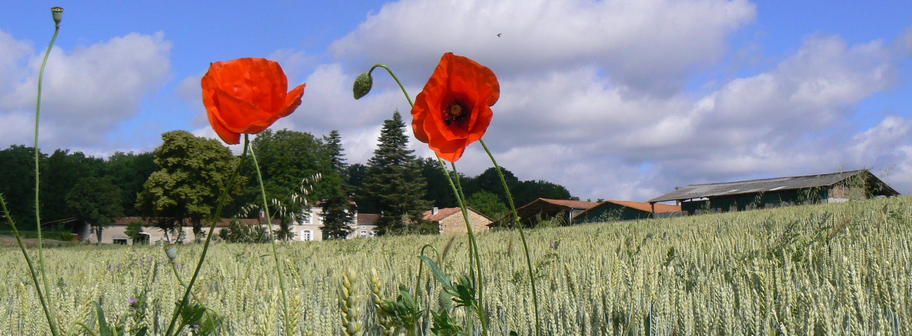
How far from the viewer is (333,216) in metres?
56.1

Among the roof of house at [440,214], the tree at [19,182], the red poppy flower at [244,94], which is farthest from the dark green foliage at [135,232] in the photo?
the roof of house at [440,214]

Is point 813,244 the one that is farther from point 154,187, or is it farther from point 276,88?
point 154,187

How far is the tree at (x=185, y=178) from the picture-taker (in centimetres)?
3947

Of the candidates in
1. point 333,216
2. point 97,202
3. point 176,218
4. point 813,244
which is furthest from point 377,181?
point 813,244

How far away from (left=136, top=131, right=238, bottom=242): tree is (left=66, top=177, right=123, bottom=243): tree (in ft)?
52.8

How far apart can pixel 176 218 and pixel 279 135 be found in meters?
9.00

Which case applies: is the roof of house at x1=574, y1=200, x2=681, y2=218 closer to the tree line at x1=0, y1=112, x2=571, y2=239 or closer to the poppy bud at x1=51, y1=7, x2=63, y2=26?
the tree line at x1=0, y1=112, x2=571, y2=239

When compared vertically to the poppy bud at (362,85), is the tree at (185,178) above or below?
above

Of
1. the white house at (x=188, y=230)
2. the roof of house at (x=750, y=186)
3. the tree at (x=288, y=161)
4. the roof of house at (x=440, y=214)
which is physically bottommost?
the white house at (x=188, y=230)

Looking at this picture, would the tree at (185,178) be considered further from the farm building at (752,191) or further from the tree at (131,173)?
the farm building at (752,191)

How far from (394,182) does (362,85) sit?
179 ft

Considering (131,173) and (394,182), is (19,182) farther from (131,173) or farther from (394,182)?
(394,182)

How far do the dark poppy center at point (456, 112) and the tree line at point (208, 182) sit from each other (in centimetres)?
1135

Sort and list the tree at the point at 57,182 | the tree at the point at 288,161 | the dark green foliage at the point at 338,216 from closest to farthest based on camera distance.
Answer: the tree at the point at 288,161 → the dark green foliage at the point at 338,216 → the tree at the point at 57,182
